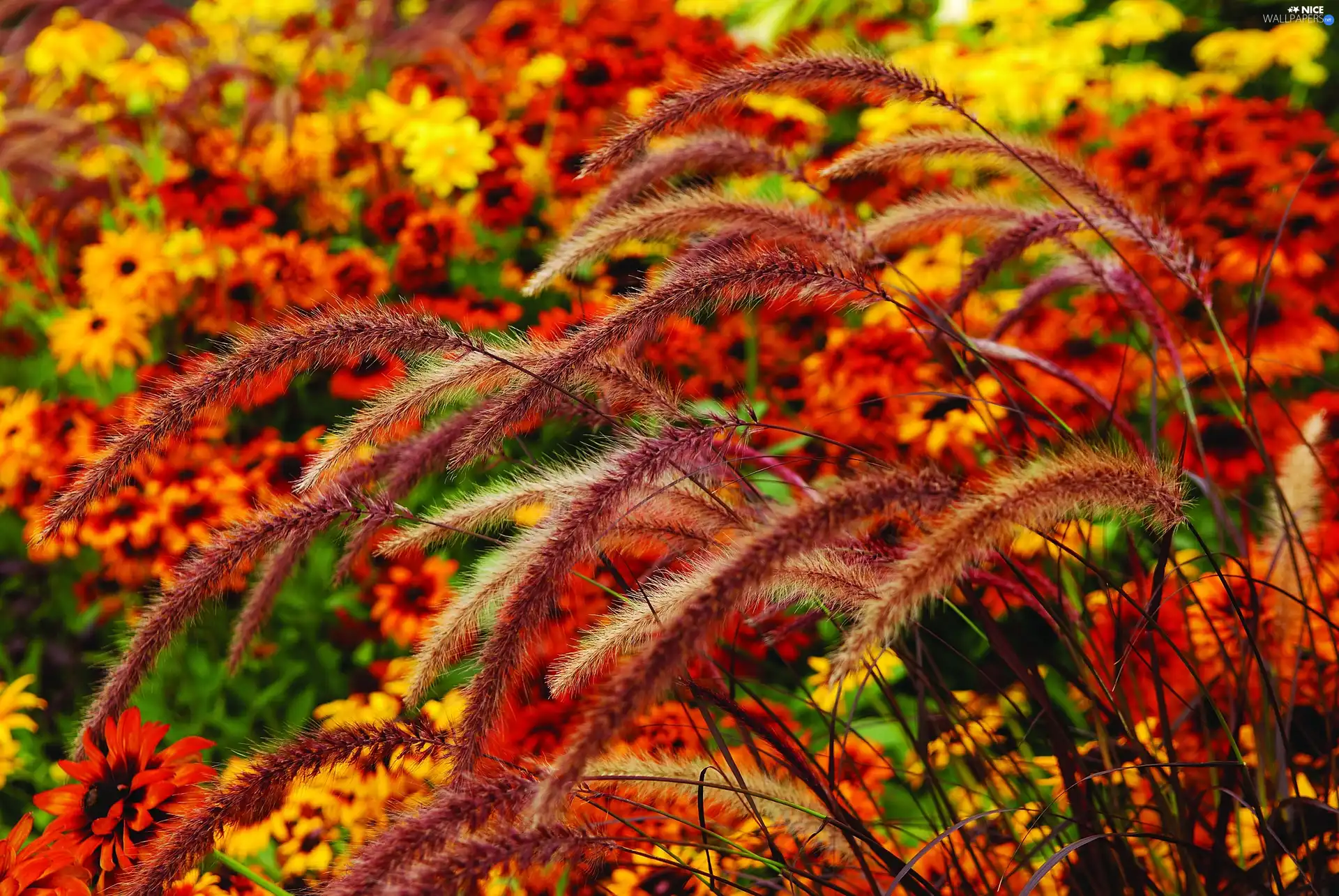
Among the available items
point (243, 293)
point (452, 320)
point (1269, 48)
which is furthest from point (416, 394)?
point (1269, 48)

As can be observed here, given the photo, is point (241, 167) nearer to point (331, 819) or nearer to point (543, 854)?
point (331, 819)

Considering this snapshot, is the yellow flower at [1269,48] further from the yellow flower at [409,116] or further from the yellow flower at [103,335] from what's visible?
the yellow flower at [103,335]

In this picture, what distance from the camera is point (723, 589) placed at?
0.89 m

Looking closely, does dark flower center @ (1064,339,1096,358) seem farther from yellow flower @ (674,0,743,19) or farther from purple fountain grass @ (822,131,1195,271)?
yellow flower @ (674,0,743,19)

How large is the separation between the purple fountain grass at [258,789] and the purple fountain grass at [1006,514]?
21.4 inches

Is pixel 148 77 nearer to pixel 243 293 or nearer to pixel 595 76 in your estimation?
pixel 243 293

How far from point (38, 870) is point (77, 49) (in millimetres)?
4490

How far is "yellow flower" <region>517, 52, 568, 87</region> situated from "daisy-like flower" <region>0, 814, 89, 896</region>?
333cm

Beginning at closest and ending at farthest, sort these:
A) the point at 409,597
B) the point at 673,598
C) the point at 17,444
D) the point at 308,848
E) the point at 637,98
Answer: the point at 673,598
the point at 308,848
the point at 409,597
the point at 17,444
the point at 637,98

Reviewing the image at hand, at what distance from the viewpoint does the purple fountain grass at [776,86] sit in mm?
Result: 1673

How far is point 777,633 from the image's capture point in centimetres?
174

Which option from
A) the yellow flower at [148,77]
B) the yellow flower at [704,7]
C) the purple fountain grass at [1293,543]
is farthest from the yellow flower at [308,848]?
the yellow flower at [704,7]

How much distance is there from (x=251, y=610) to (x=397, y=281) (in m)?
2.17

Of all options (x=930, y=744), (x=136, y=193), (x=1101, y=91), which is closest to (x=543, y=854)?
(x=930, y=744)
